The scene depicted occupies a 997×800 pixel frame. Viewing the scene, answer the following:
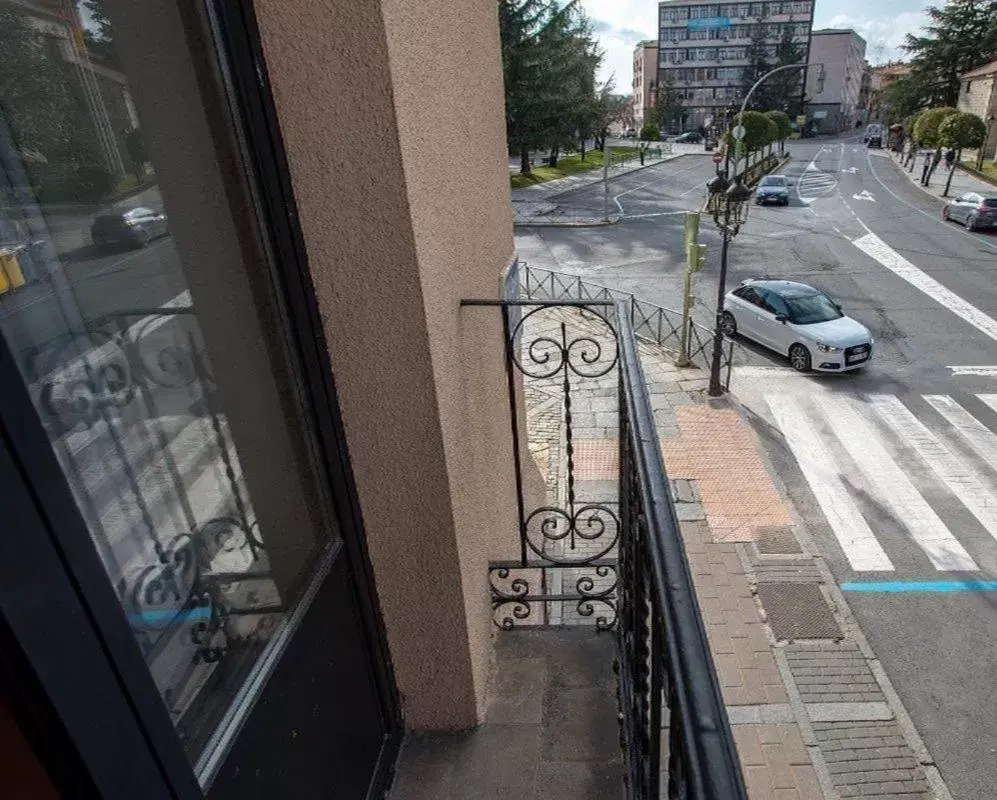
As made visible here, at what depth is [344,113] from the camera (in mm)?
1851

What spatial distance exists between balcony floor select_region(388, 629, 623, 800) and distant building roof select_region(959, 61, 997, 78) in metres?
48.2

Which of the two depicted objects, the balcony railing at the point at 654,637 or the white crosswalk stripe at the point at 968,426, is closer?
the balcony railing at the point at 654,637

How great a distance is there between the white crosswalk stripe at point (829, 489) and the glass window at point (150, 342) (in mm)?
8064

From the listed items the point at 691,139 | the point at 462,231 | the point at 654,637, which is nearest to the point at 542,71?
the point at 462,231

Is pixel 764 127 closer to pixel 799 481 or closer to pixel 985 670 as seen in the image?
pixel 799 481

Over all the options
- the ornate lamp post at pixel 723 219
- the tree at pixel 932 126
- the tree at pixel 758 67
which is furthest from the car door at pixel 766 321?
the tree at pixel 758 67

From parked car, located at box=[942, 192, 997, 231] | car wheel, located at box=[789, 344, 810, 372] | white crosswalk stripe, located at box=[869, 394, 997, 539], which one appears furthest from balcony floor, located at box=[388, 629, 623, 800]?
parked car, located at box=[942, 192, 997, 231]

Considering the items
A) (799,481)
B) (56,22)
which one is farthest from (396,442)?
(799,481)

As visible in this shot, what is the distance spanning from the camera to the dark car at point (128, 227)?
4.05 ft

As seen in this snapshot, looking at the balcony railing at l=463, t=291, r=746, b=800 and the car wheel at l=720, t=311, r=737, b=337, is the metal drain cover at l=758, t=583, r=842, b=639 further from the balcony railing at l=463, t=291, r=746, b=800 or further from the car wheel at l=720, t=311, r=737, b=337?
the car wheel at l=720, t=311, r=737, b=337

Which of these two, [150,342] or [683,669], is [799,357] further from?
[150,342]

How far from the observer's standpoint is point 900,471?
955 cm

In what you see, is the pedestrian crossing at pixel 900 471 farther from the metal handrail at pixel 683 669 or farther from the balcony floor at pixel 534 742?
the metal handrail at pixel 683 669

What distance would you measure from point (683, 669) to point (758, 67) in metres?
80.5
